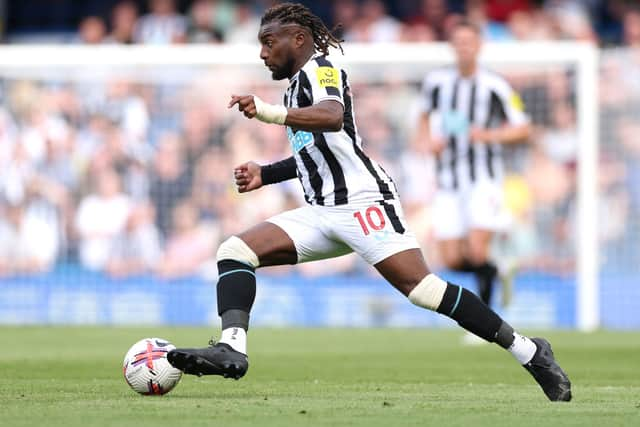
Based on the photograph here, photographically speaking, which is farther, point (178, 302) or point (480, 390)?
point (178, 302)

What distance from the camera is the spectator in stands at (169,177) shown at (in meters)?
16.7

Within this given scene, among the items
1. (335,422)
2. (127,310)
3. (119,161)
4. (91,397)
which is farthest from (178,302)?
(335,422)

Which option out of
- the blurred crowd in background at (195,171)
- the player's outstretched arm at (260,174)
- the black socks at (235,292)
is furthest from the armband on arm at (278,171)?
the blurred crowd in background at (195,171)

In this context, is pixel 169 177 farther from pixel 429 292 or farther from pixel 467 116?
pixel 429 292

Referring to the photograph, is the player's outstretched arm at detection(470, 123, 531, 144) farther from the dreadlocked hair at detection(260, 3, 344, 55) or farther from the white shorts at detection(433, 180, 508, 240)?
the dreadlocked hair at detection(260, 3, 344, 55)

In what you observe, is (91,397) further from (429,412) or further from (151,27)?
(151,27)

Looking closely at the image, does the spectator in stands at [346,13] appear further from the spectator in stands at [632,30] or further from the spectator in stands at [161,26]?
the spectator in stands at [632,30]

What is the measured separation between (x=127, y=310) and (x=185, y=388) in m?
8.57

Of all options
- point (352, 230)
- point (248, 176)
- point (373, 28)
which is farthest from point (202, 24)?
point (352, 230)

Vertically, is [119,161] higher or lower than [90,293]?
higher

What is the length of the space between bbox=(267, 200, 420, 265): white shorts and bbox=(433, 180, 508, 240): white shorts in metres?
5.59

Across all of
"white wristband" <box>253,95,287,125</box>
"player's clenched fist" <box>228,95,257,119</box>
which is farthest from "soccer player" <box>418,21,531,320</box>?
"player's clenched fist" <box>228,95,257,119</box>

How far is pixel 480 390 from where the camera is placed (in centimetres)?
800

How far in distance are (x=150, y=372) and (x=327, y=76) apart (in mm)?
1728
